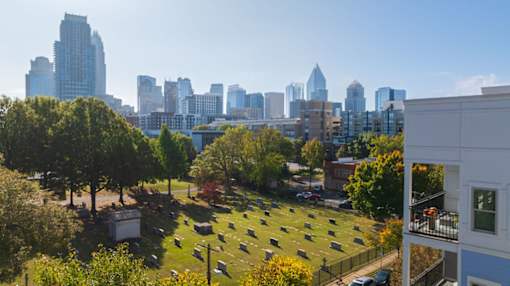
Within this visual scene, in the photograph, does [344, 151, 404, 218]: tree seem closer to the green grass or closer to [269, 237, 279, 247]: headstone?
the green grass

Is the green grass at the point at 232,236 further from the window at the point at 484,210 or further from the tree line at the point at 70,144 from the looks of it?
the window at the point at 484,210

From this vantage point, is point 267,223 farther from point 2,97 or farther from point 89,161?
point 2,97

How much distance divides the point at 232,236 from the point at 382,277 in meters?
14.8

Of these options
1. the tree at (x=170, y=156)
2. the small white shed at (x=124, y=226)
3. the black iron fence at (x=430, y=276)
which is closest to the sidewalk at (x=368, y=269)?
the black iron fence at (x=430, y=276)

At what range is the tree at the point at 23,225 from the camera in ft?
53.2

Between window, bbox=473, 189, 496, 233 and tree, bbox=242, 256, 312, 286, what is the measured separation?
699 cm

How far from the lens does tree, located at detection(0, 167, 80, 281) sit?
16.2m

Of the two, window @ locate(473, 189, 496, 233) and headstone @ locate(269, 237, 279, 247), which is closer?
window @ locate(473, 189, 496, 233)

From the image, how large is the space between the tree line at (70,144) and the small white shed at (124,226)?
25.8ft

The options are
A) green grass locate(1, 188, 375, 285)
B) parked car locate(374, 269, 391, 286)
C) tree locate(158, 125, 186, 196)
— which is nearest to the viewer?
parked car locate(374, 269, 391, 286)

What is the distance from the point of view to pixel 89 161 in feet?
122

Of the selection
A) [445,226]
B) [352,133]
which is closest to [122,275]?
[445,226]

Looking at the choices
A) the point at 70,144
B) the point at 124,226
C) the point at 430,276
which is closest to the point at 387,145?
the point at 124,226

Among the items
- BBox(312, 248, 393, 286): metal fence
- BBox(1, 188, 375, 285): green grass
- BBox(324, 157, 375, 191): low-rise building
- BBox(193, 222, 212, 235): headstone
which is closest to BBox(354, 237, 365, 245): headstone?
BBox(1, 188, 375, 285): green grass
